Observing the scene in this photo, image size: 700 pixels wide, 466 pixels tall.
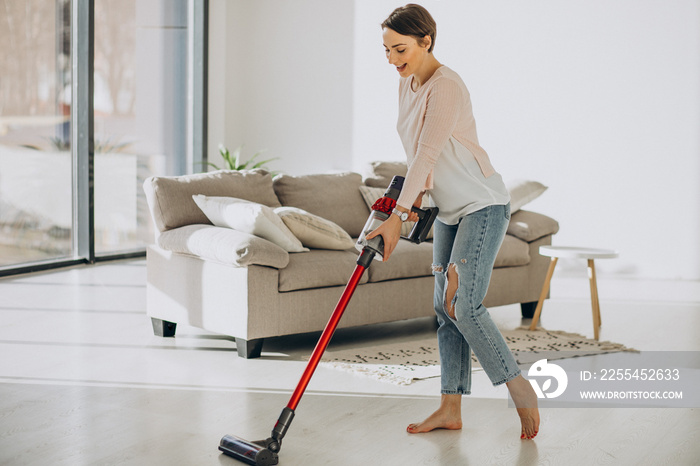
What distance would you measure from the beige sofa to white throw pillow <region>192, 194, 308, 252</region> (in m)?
0.04

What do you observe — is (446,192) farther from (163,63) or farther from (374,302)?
(163,63)

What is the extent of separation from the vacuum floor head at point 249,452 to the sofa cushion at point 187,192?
5.54ft

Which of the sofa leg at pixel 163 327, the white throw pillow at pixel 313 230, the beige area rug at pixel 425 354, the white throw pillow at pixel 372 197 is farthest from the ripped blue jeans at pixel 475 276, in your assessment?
the white throw pillow at pixel 372 197

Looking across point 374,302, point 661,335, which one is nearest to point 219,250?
point 374,302

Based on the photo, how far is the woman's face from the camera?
7.47ft

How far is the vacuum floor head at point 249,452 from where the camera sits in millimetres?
2246

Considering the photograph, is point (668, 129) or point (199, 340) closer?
point (199, 340)

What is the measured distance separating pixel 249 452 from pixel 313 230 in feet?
5.25

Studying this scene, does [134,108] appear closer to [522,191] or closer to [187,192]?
[187,192]

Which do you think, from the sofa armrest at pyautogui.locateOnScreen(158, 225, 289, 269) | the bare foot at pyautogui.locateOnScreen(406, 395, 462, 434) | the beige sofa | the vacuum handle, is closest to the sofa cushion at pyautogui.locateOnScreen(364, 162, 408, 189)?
the beige sofa

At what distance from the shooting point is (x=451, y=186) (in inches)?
93.0

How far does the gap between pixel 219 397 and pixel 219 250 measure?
2.45 feet

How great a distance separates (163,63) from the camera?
695cm

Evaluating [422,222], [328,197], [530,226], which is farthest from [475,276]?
[530,226]
